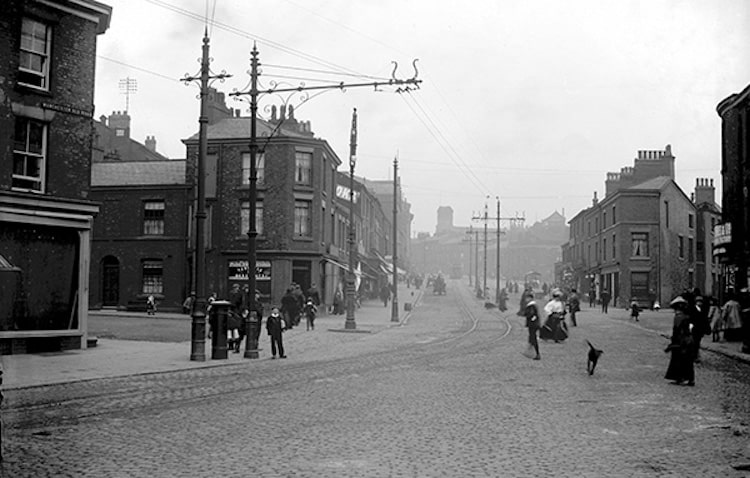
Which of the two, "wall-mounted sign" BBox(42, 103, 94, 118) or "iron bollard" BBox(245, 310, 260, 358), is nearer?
"wall-mounted sign" BBox(42, 103, 94, 118)

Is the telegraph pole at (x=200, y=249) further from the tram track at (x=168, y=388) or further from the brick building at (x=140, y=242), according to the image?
the brick building at (x=140, y=242)

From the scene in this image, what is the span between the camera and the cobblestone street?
7.68 m

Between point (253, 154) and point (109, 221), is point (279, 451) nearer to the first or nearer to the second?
point (253, 154)

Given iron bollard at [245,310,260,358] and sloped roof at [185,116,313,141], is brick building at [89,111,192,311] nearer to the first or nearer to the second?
sloped roof at [185,116,313,141]

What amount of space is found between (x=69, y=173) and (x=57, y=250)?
209cm

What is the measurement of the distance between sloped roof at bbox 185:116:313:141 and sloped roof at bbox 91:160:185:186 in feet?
9.01

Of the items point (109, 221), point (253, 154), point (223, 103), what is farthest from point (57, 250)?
point (223, 103)

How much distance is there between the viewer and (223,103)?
46.3 m

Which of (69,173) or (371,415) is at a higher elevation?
(69,173)

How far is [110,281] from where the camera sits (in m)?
42.8

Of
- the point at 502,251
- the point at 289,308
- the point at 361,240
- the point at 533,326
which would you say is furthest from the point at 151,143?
the point at 502,251

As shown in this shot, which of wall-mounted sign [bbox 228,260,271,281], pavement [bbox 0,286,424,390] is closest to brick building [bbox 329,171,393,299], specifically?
wall-mounted sign [bbox 228,260,271,281]

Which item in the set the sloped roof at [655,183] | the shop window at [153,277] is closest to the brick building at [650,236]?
the sloped roof at [655,183]

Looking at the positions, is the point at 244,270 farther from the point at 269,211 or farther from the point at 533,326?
the point at 533,326
